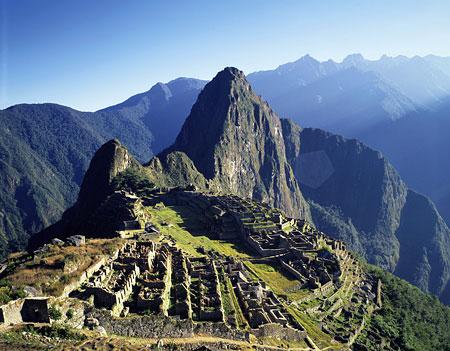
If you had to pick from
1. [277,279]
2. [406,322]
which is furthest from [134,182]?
[406,322]

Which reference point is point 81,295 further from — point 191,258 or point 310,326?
point 310,326

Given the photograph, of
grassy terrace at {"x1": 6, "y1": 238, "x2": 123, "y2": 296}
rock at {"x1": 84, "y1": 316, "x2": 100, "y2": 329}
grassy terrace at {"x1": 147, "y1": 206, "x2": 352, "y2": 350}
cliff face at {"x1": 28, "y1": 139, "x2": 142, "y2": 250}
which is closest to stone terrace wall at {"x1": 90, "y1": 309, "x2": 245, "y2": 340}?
rock at {"x1": 84, "y1": 316, "x2": 100, "y2": 329}

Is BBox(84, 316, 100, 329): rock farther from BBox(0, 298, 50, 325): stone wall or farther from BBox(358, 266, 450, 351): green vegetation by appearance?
BBox(358, 266, 450, 351): green vegetation

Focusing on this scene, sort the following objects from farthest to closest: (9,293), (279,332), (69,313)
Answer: (279,332), (9,293), (69,313)

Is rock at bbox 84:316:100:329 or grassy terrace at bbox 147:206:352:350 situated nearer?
rock at bbox 84:316:100:329

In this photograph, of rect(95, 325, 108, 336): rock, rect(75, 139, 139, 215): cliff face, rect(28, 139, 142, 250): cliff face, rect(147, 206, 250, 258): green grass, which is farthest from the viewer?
rect(75, 139, 139, 215): cliff face

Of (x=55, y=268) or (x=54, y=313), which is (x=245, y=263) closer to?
(x=55, y=268)

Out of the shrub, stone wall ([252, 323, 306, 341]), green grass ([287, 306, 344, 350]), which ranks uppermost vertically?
the shrub
